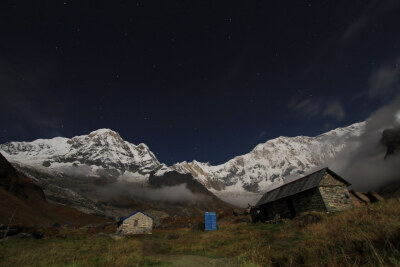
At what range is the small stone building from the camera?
3747 centimetres

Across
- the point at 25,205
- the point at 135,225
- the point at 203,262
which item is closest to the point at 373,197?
the point at 203,262

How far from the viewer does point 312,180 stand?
72.2 feet

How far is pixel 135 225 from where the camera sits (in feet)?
126

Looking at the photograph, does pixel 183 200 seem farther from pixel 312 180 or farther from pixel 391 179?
pixel 312 180

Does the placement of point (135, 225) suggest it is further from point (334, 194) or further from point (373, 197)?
point (373, 197)

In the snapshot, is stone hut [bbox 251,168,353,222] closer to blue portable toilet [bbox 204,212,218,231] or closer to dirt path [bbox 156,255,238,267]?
blue portable toilet [bbox 204,212,218,231]

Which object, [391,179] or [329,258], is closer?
[329,258]

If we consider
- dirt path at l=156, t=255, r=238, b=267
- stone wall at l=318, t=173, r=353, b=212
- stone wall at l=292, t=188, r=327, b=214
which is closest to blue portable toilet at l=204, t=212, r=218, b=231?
stone wall at l=292, t=188, r=327, b=214

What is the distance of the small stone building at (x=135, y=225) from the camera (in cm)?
3747

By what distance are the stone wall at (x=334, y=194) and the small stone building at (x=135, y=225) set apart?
108ft

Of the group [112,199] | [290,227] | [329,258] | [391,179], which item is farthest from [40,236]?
[391,179]

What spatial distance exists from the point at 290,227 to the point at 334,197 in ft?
30.0

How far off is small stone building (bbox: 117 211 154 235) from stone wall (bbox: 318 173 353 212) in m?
33.0

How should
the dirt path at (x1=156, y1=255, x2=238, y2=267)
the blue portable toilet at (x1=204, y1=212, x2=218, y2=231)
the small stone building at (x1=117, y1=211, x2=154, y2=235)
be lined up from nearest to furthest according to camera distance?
1. the dirt path at (x1=156, y1=255, x2=238, y2=267)
2. the blue portable toilet at (x1=204, y1=212, x2=218, y2=231)
3. the small stone building at (x1=117, y1=211, x2=154, y2=235)
